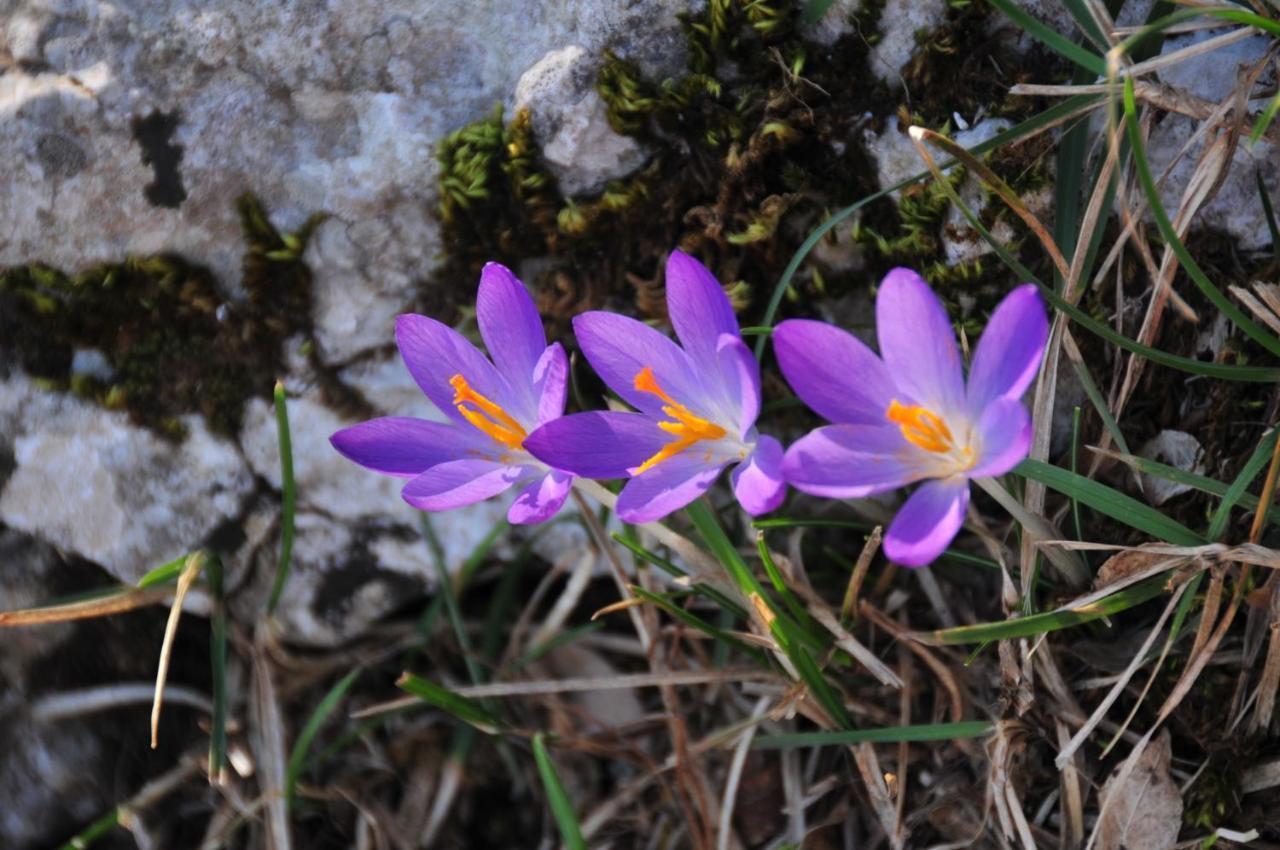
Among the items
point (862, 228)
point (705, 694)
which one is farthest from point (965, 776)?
point (862, 228)

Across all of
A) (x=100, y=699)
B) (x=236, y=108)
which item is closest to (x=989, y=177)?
(x=236, y=108)

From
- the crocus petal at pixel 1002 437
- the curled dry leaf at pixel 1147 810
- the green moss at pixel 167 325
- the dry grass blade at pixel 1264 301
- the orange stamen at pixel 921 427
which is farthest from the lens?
the green moss at pixel 167 325

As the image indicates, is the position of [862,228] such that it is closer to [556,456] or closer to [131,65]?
[556,456]

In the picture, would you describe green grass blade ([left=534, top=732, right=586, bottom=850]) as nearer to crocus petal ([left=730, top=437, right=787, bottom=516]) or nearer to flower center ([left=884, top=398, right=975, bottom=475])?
crocus petal ([left=730, top=437, right=787, bottom=516])

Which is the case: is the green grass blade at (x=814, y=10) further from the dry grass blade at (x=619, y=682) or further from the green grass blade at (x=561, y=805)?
the green grass blade at (x=561, y=805)

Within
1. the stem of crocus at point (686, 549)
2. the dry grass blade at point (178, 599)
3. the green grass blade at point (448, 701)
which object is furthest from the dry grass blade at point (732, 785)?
the dry grass blade at point (178, 599)

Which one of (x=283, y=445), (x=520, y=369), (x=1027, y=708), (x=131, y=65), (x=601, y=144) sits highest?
(x=131, y=65)

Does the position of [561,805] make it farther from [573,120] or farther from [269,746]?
[573,120]
